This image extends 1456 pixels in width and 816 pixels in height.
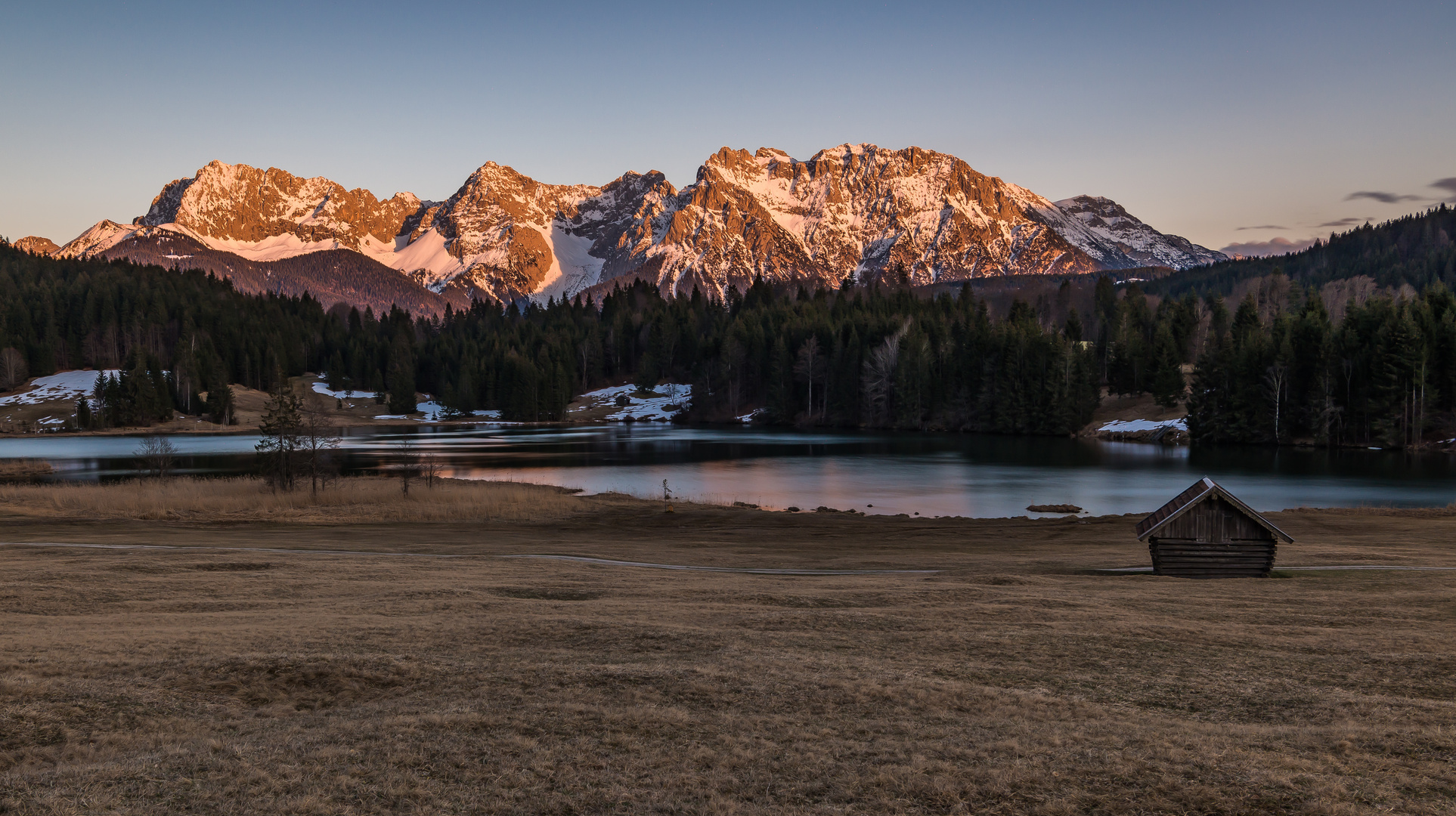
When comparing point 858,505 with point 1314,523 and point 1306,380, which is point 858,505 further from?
point 1306,380

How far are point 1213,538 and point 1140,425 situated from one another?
101 m

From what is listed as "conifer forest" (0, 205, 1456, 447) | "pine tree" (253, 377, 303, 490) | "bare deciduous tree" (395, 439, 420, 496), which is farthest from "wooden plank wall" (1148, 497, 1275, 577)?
"conifer forest" (0, 205, 1456, 447)

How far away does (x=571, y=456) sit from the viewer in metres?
90.4

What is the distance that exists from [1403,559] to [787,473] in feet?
159

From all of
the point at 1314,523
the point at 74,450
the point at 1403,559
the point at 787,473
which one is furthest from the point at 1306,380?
the point at 74,450

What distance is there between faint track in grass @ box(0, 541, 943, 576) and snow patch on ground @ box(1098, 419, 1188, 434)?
98.1 m

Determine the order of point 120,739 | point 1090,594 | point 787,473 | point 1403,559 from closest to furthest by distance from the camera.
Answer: point 120,739 < point 1090,594 < point 1403,559 < point 787,473

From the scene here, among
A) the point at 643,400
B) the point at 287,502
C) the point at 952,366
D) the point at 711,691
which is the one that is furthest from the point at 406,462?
the point at 643,400

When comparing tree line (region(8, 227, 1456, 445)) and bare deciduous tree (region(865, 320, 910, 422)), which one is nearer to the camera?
tree line (region(8, 227, 1456, 445))

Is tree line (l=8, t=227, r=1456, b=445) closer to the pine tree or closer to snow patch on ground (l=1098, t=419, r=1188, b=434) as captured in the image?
snow patch on ground (l=1098, t=419, r=1188, b=434)

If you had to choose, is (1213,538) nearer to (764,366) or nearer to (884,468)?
(884,468)

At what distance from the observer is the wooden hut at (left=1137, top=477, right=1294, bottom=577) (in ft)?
82.2

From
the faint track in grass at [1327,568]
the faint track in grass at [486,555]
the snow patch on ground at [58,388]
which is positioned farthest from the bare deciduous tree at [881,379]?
the snow patch on ground at [58,388]

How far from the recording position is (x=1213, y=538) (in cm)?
2525
